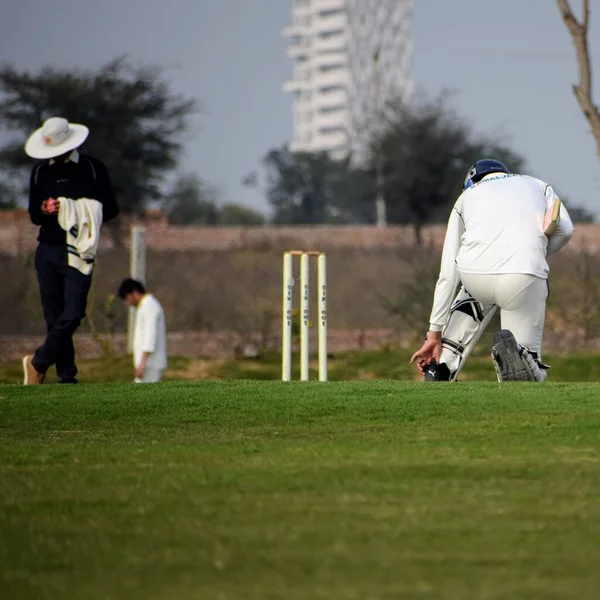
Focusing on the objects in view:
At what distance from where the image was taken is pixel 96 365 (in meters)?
22.1

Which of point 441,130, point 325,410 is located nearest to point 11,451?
point 325,410

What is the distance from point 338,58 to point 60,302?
170344mm

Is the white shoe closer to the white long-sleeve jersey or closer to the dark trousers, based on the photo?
the white long-sleeve jersey

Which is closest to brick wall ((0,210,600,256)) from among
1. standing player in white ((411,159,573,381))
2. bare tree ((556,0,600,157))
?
bare tree ((556,0,600,157))

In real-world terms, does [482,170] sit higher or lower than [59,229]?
higher

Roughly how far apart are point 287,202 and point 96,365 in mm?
87788

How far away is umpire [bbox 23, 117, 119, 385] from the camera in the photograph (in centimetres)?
1237

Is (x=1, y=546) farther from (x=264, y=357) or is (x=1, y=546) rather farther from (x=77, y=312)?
(x=264, y=357)

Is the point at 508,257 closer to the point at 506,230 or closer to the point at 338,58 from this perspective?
the point at 506,230

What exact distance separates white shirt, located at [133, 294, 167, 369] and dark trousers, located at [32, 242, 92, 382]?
3094 millimetres

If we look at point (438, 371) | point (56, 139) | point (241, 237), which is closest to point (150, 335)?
point (56, 139)

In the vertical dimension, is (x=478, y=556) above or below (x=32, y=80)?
below

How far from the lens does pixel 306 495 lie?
5781mm

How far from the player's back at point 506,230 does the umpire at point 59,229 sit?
3.23 m
